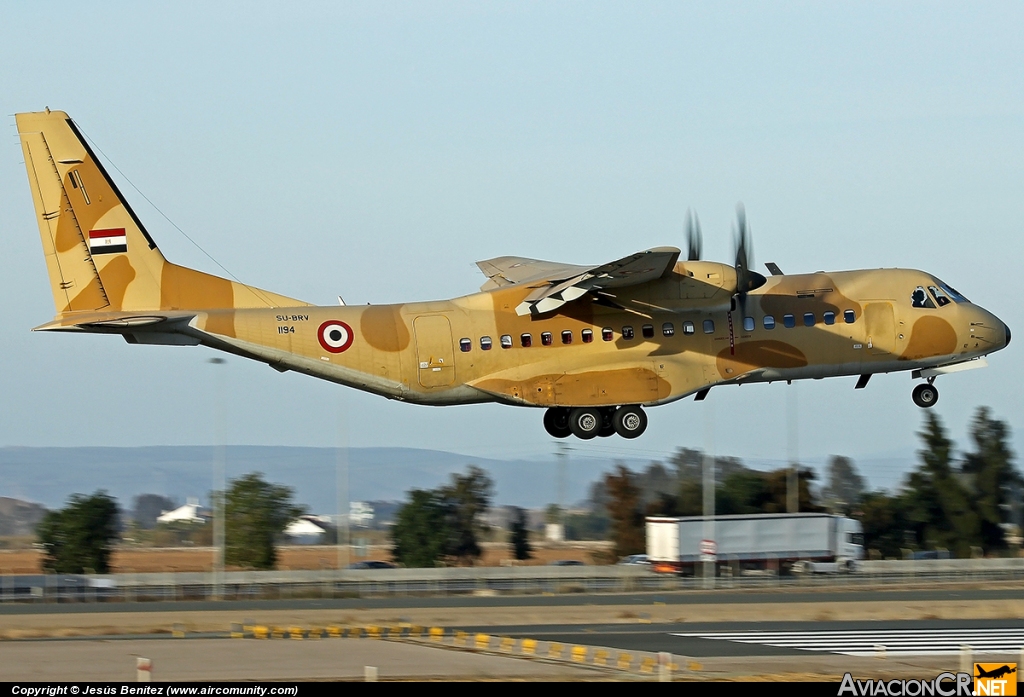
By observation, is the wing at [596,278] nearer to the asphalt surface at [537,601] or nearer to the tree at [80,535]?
the asphalt surface at [537,601]

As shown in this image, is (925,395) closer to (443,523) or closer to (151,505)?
(443,523)

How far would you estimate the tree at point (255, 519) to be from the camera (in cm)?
6550

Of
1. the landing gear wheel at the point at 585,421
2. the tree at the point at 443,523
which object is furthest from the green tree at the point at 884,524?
the landing gear wheel at the point at 585,421

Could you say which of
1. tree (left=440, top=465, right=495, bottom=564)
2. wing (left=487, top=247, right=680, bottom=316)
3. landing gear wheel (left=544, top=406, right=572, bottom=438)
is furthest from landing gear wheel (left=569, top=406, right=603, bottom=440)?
tree (left=440, top=465, right=495, bottom=564)

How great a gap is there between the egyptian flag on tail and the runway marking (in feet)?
52.9

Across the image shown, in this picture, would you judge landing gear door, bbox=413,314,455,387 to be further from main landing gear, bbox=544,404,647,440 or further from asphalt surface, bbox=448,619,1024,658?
asphalt surface, bbox=448,619,1024,658

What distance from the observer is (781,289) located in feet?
100

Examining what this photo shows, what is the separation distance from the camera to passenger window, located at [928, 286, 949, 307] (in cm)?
3127

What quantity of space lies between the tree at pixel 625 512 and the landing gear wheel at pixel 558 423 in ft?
122

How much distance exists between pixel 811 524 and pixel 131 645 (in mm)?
34004

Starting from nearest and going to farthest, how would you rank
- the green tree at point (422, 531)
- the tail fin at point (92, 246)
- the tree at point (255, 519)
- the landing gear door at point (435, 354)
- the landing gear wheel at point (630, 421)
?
the landing gear door at point (435, 354) < the tail fin at point (92, 246) < the landing gear wheel at point (630, 421) < the tree at point (255, 519) < the green tree at point (422, 531)

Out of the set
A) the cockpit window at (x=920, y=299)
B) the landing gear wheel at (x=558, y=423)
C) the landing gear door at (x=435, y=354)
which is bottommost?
the landing gear wheel at (x=558, y=423)

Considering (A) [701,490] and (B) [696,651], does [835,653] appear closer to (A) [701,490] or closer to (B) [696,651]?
(B) [696,651]

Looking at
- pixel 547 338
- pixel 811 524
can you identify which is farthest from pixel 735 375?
pixel 811 524
